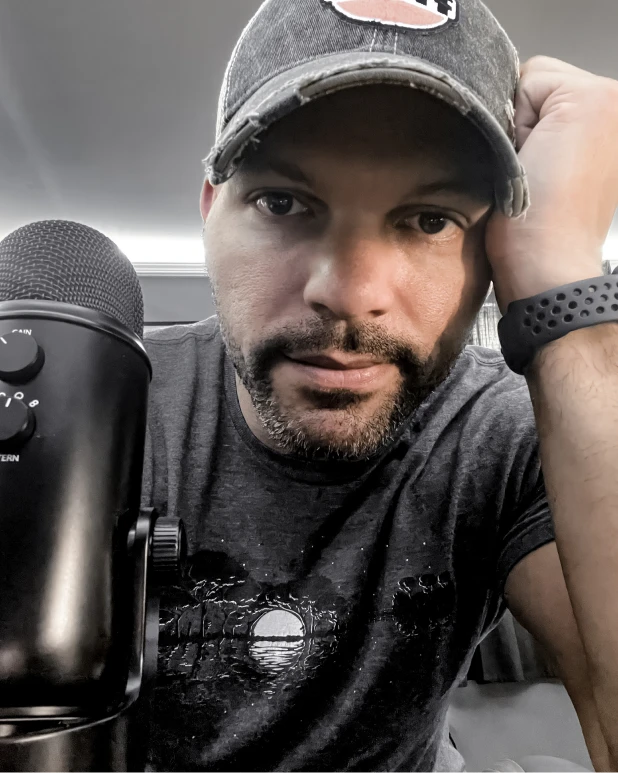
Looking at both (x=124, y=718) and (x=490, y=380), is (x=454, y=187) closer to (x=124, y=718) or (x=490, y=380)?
(x=490, y=380)

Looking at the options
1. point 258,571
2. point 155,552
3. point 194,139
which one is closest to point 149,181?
point 194,139

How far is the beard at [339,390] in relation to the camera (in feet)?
1.69

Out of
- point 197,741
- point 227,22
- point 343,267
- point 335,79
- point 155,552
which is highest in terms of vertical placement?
point 227,22

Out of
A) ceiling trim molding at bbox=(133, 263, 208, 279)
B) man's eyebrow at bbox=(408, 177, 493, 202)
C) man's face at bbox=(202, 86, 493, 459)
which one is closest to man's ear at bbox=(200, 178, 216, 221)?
man's face at bbox=(202, 86, 493, 459)

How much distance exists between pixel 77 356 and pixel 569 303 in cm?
45

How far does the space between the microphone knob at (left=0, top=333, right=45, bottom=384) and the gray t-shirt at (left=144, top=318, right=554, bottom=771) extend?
0.38 meters

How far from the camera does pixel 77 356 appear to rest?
35 cm

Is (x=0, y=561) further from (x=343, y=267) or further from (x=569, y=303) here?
(x=569, y=303)

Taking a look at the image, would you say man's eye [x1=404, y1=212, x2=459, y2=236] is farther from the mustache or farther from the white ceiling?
the white ceiling

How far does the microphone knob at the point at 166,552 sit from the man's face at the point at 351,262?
0.73 feet

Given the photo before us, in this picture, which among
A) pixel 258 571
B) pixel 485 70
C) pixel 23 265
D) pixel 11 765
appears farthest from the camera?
pixel 258 571

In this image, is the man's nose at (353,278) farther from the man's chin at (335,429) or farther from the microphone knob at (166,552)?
the microphone knob at (166,552)

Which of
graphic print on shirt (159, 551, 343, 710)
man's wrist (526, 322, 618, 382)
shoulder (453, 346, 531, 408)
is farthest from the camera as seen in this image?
shoulder (453, 346, 531, 408)

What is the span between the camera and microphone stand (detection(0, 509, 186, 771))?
29 centimetres
